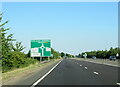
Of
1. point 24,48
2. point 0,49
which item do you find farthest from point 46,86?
point 24,48

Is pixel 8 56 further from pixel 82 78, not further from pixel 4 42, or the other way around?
pixel 82 78

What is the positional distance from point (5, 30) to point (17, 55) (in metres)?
→ 8.14

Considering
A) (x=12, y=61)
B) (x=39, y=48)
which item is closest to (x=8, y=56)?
(x=12, y=61)

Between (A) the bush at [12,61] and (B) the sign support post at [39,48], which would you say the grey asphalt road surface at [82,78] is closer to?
(A) the bush at [12,61]

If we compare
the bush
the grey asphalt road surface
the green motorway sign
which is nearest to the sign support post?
the green motorway sign

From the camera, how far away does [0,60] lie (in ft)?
98.9

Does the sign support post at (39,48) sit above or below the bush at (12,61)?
above

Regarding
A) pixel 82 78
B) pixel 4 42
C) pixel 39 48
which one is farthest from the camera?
pixel 39 48

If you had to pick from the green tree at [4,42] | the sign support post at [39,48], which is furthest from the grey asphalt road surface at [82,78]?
the sign support post at [39,48]

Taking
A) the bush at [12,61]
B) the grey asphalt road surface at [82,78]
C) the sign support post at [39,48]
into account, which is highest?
the sign support post at [39,48]

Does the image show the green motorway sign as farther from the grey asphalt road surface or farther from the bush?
the grey asphalt road surface

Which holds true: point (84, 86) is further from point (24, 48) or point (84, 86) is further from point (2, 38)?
point (24, 48)

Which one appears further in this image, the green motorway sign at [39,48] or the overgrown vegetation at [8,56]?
the green motorway sign at [39,48]

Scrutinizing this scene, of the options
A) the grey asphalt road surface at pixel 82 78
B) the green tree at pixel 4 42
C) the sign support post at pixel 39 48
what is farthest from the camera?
the sign support post at pixel 39 48
